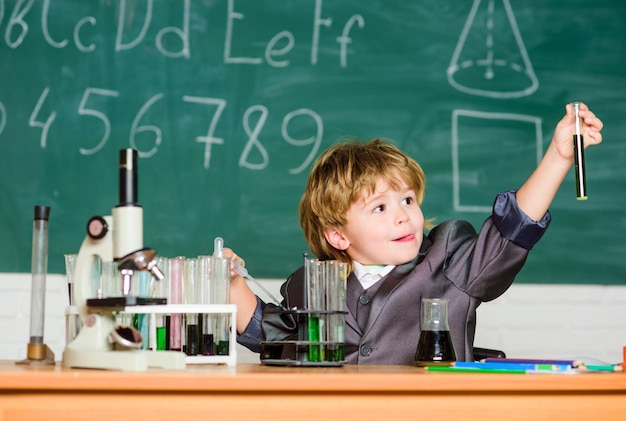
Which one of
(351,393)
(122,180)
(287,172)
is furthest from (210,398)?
(287,172)

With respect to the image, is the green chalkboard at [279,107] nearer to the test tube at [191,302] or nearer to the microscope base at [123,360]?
the test tube at [191,302]

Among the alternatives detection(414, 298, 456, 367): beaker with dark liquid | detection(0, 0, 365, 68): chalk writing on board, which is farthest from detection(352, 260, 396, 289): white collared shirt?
detection(0, 0, 365, 68): chalk writing on board

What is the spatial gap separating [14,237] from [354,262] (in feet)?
3.70

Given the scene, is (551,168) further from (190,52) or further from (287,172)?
(190,52)

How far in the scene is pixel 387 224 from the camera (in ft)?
6.28

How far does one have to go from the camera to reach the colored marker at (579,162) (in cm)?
141

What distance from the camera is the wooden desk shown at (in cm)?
110

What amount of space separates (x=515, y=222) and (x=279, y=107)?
46.0 inches

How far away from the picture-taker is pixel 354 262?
202 centimetres

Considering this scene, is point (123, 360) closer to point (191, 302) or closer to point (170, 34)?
point (191, 302)

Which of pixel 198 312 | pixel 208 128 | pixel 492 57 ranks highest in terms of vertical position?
pixel 492 57

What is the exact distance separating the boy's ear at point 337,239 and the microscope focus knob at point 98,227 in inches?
31.4

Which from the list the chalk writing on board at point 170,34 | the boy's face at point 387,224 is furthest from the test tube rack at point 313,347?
the chalk writing on board at point 170,34

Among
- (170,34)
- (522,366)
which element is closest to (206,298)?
(522,366)
